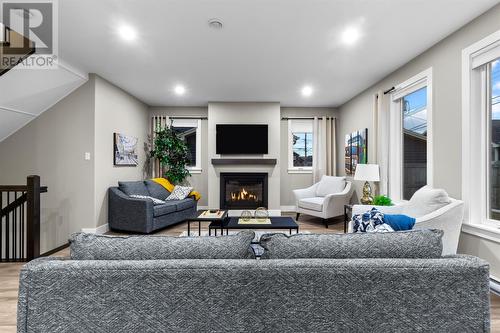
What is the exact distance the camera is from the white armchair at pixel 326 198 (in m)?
5.08

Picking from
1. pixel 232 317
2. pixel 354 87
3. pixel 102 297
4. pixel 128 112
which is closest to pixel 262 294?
pixel 232 317

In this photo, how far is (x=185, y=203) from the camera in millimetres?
5363

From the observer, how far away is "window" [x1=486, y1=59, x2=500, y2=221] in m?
2.71

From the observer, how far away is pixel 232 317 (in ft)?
3.76

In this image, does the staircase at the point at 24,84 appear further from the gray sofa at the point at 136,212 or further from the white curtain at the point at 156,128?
the white curtain at the point at 156,128

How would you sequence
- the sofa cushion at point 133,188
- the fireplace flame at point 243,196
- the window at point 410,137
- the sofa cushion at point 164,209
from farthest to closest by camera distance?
the fireplace flame at point 243,196
the sofa cushion at point 133,188
the sofa cushion at point 164,209
the window at point 410,137

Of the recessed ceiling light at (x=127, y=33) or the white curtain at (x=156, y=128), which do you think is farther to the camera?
the white curtain at (x=156, y=128)

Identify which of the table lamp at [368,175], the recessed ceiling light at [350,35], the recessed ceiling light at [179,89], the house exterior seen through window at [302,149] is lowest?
the table lamp at [368,175]

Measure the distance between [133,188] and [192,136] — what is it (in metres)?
2.27

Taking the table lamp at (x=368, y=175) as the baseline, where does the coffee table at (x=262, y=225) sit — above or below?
below

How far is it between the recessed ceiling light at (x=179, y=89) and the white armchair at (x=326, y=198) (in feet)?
10.3

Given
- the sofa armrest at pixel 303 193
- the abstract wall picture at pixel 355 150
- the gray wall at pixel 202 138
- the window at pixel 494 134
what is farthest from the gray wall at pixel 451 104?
the gray wall at pixel 202 138

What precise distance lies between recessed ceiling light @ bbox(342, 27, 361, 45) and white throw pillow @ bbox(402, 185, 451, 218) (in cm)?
193

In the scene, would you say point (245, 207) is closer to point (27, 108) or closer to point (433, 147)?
point (433, 147)
